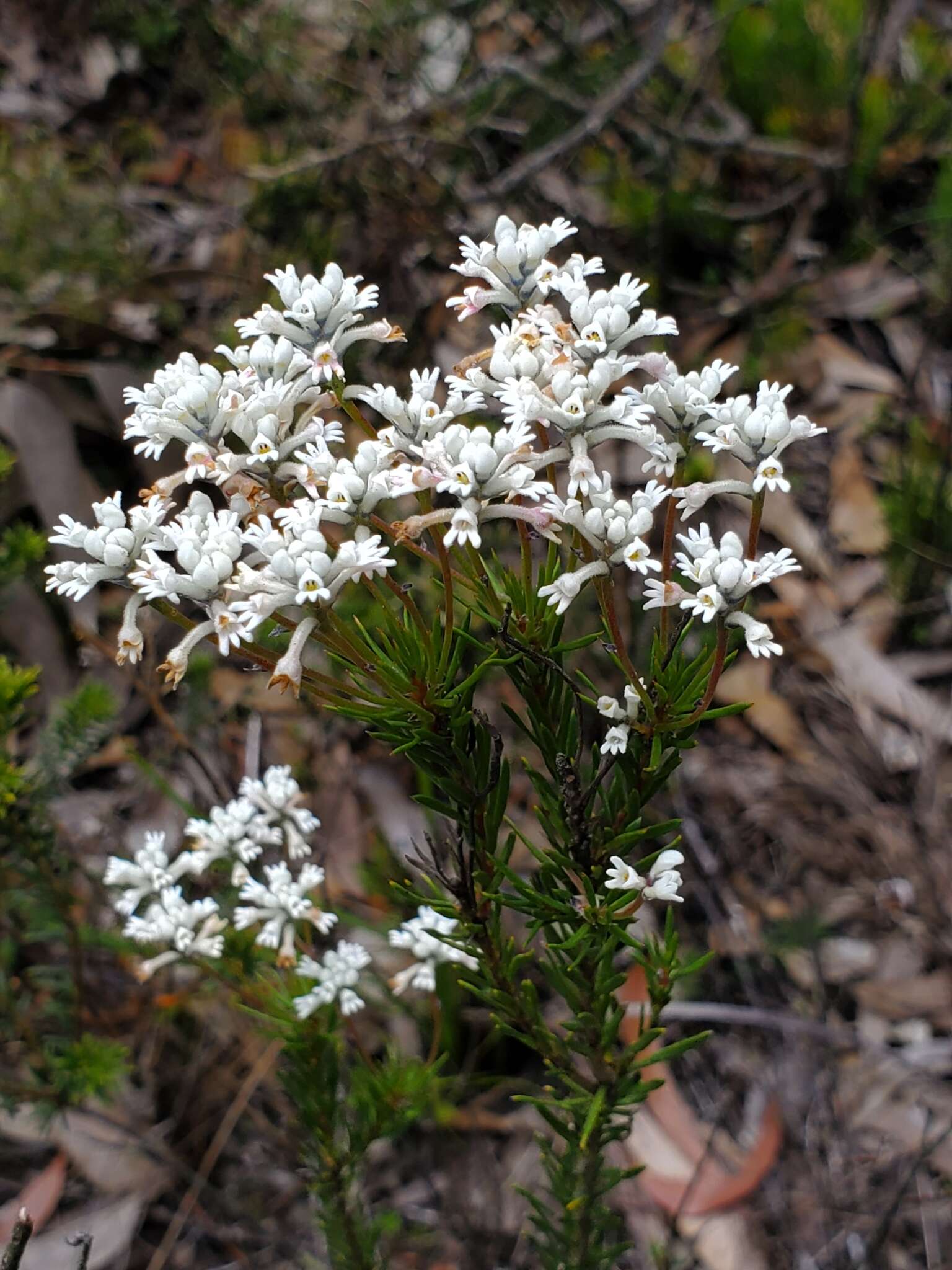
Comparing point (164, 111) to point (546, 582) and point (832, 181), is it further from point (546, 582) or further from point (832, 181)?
point (546, 582)

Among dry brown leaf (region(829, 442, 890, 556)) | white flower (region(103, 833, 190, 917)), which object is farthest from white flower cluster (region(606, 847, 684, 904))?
dry brown leaf (region(829, 442, 890, 556))

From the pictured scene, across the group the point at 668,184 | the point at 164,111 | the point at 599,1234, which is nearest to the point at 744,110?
the point at 668,184

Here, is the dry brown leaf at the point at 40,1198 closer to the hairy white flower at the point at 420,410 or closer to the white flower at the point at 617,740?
the white flower at the point at 617,740

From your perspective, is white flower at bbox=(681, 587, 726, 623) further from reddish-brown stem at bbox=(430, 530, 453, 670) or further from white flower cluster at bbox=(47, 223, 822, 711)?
reddish-brown stem at bbox=(430, 530, 453, 670)

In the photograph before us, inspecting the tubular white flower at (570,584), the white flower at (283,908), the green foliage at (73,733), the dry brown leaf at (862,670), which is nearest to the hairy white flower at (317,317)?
the tubular white flower at (570,584)

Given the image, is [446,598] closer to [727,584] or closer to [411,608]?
[411,608]
